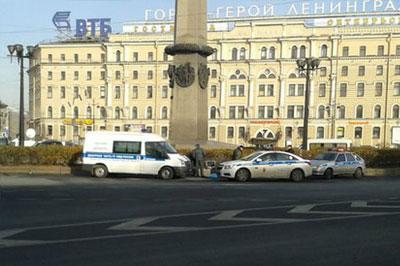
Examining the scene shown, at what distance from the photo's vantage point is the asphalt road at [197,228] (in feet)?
26.2

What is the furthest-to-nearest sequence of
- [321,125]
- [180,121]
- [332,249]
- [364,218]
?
[321,125]
[180,121]
[364,218]
[332,249]

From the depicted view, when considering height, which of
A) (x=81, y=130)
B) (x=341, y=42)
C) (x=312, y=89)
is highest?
(x=341, y=42)

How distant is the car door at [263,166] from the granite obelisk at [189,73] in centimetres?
478

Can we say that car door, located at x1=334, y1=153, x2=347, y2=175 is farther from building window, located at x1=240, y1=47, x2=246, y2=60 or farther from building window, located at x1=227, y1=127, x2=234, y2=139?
building window, located at x1=240, y1=47, x2=246, y2=60

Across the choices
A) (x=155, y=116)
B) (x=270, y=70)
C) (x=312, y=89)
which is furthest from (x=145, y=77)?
(x=312, y=89)

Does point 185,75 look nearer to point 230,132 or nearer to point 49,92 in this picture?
point 230,132

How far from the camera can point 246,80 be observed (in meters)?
109

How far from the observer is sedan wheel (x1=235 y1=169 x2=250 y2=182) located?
82.1 feet

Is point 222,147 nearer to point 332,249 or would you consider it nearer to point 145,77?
point 332,249

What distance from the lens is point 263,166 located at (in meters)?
25.2

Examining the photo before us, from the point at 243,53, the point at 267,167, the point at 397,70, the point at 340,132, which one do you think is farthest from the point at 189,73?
the point at 243,53

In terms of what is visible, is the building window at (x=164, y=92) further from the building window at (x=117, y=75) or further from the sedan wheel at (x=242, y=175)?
the sedan wheel at (x=242, y=175)

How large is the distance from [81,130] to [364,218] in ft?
350

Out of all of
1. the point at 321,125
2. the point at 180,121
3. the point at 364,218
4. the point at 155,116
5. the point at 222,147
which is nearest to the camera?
the point at 364,218
